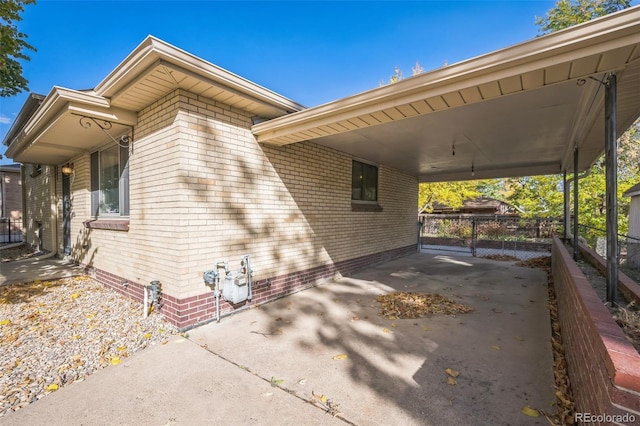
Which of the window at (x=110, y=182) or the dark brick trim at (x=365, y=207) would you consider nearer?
the window at (x=110, y=182)

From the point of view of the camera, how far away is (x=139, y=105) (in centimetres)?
397

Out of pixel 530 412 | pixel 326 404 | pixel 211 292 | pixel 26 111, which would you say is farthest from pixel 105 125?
pixel 530 412

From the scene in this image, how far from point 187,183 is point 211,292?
1509 mm

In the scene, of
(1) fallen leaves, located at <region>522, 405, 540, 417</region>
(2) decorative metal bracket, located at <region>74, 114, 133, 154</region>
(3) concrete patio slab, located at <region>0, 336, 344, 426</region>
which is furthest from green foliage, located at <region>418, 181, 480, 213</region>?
(3) concrete patio slab, located at <region>0, 336, 344, 426</region>

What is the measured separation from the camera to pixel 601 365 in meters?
1.43

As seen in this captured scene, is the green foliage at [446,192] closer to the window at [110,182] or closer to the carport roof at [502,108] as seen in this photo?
the carport roof at [502,108]

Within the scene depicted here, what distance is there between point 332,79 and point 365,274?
21.2 feet

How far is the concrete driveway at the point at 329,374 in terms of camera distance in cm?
209

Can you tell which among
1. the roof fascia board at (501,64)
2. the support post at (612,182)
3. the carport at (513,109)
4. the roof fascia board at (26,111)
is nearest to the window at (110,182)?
the roof fascia board at (26,111)

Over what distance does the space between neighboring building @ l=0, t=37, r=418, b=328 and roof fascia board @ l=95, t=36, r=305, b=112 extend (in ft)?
0.04

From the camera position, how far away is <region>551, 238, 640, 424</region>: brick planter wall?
1189 mm

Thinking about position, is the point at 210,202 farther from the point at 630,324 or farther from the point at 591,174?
the point at 591,174

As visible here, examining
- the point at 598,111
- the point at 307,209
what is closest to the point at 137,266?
the point at 307,209

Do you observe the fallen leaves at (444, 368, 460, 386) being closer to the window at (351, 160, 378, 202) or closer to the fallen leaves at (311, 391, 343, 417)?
the fallen leaves at (311, 391, 343, 417)
